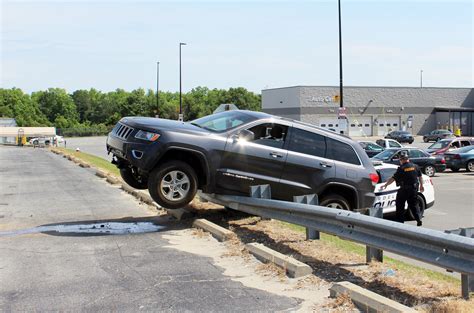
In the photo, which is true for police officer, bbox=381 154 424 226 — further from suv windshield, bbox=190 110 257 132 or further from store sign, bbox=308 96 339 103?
store sign, bbox=308 96 339 103

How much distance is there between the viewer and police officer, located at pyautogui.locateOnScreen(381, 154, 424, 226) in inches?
416

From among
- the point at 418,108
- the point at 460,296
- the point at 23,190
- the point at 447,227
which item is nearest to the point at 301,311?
the point at 460,296

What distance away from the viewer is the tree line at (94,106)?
415 feet

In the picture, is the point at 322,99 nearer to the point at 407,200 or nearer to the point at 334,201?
the point at 407,200

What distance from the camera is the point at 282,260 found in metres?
5.82

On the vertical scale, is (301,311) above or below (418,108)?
below

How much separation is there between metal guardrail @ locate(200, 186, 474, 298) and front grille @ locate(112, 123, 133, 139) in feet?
6.74

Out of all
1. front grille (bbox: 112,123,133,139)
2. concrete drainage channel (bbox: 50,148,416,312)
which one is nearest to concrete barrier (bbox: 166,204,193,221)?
concrete drainage channel (bbox: 50,148,416,312)

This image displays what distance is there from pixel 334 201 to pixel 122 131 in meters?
3.66

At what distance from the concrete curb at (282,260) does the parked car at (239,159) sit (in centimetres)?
173

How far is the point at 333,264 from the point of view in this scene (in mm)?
5988

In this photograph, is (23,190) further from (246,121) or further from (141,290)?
(141,290)

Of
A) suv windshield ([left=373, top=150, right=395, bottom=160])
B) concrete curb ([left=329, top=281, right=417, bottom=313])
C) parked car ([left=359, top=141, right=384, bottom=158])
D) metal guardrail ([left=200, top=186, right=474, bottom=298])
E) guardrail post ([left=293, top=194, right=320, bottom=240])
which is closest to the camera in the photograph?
concrete curb ([left=329, top=281, right=417, bottom=313])

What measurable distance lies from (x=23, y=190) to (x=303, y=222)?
1062cm
